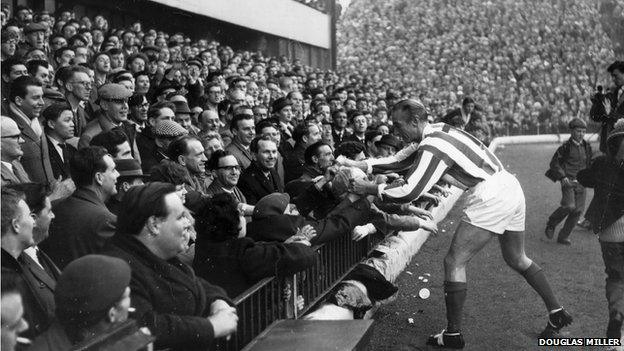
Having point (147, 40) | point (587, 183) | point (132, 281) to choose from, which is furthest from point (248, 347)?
point (147, 40)

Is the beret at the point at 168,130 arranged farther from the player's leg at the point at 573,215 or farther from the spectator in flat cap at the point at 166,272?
the player's leg at the point at 573,215

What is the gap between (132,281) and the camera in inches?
118

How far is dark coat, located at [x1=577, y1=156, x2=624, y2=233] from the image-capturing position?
5430 mm

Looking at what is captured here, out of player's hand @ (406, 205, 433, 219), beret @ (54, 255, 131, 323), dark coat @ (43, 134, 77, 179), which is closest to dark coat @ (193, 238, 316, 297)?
beret @ (54, 255, 131, 323)

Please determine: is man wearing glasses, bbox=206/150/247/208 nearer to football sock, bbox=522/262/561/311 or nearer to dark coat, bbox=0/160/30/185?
dark coat, bbox=0/160/30/185

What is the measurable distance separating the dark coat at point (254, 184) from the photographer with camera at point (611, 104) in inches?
210

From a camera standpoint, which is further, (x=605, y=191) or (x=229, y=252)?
(x=605, y=191)

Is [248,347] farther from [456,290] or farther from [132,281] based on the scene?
[456,290]

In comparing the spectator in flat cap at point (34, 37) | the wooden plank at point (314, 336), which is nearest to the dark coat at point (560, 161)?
the spectator in flat cap at point (34, 37)

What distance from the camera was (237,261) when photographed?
399 cm

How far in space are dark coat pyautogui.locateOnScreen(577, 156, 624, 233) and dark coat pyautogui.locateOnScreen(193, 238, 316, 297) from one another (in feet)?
8.12

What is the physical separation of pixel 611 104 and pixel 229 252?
25.4 ft

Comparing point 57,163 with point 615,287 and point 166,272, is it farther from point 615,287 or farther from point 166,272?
point 615,287

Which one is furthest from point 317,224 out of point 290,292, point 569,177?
point 569,177
